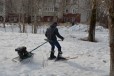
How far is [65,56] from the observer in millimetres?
13000

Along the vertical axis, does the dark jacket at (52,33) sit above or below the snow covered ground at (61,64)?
above

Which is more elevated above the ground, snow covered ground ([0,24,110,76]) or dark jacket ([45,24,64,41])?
dark jacket ([45,24,64,41])

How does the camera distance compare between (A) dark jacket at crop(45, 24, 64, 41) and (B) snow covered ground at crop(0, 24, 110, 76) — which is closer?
(B) snow covered ground at crop(0, 24, 110, 76)

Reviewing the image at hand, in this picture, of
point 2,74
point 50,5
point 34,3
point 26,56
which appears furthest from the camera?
point 50,5

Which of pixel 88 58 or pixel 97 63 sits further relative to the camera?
pixel 88 58

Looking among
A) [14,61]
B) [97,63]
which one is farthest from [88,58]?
[14,61]

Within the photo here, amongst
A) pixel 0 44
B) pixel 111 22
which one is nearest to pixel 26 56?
pixel 0 44

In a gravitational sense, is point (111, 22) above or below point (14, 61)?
above

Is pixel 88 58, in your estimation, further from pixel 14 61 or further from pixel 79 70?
pixel 14 61

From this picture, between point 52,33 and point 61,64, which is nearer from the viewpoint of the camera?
point 61,64

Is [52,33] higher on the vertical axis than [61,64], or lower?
higher

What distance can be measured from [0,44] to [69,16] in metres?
50.5

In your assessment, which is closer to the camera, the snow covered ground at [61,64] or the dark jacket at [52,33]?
the snow covered ground at [61,64]

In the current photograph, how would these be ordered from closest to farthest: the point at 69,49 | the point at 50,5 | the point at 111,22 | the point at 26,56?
the point at 111,22 < the point at 26,56 < the point at 69,49 < the point at 50,5
